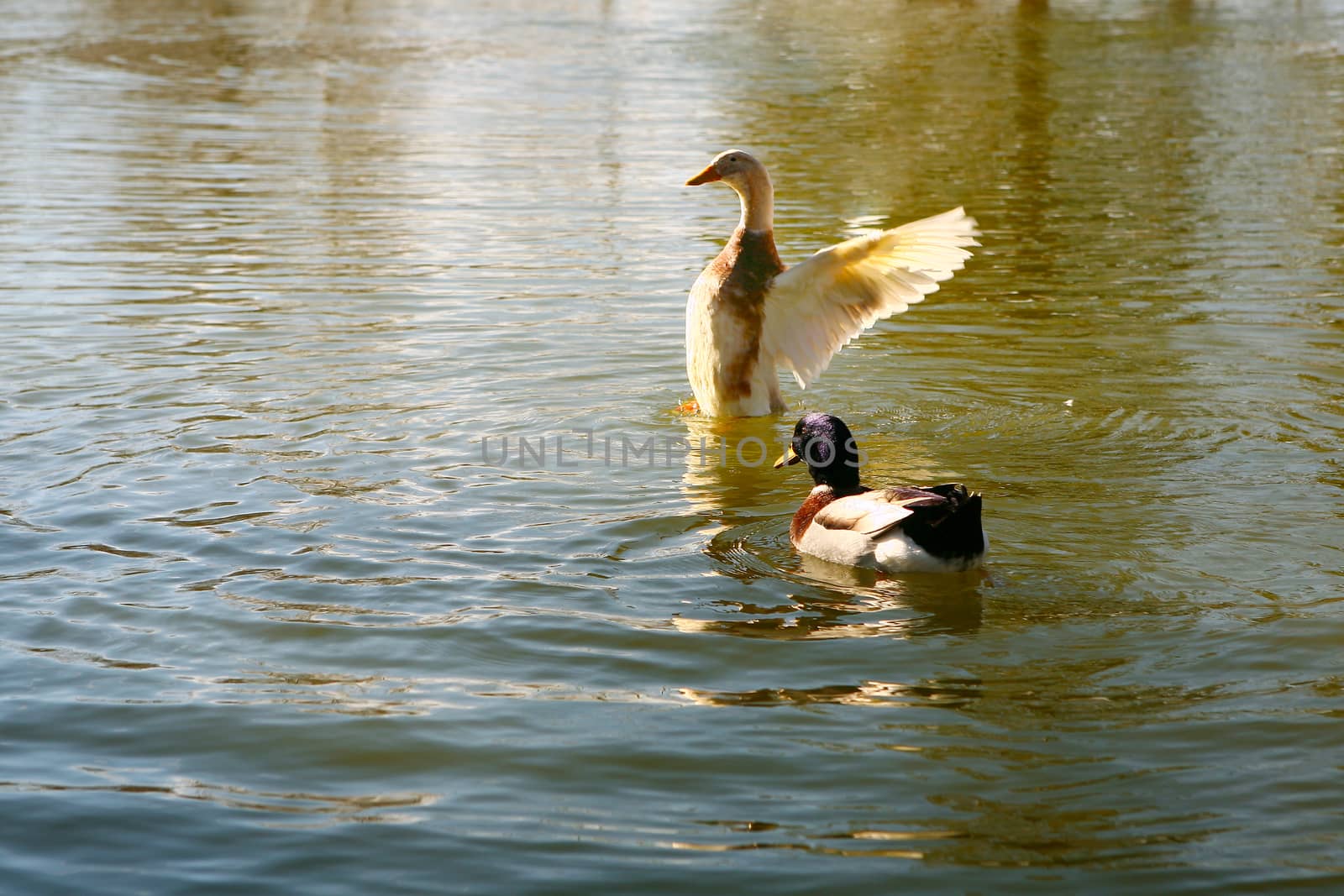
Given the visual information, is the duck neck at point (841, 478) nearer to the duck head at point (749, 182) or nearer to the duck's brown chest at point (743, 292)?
the duck's brown chest at point (743, 292)

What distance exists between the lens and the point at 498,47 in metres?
31.6

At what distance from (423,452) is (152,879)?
13.9 ft

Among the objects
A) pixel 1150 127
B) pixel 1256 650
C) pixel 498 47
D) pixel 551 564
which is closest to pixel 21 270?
pixel 551 564

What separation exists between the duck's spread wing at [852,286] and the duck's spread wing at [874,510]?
2413 millimetres

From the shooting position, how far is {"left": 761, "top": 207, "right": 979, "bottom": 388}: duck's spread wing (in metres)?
8.70

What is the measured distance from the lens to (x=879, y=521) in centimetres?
628

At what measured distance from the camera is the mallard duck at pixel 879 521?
19.7 ft

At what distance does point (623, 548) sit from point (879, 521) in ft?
3.88

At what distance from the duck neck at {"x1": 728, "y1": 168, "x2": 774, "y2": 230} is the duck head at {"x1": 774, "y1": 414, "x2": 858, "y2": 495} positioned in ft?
8.21

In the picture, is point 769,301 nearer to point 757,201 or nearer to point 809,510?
point 757,201

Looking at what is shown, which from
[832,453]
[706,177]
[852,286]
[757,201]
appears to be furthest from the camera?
[706,177]

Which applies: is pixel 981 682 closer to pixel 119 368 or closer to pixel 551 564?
pixel 551 564

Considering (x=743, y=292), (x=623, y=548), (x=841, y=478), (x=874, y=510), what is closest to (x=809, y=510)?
(x=841, y=478)

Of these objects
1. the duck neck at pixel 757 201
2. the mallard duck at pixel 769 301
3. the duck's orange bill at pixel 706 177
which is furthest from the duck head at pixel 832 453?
the duck's orange bill at pixel 706 177
